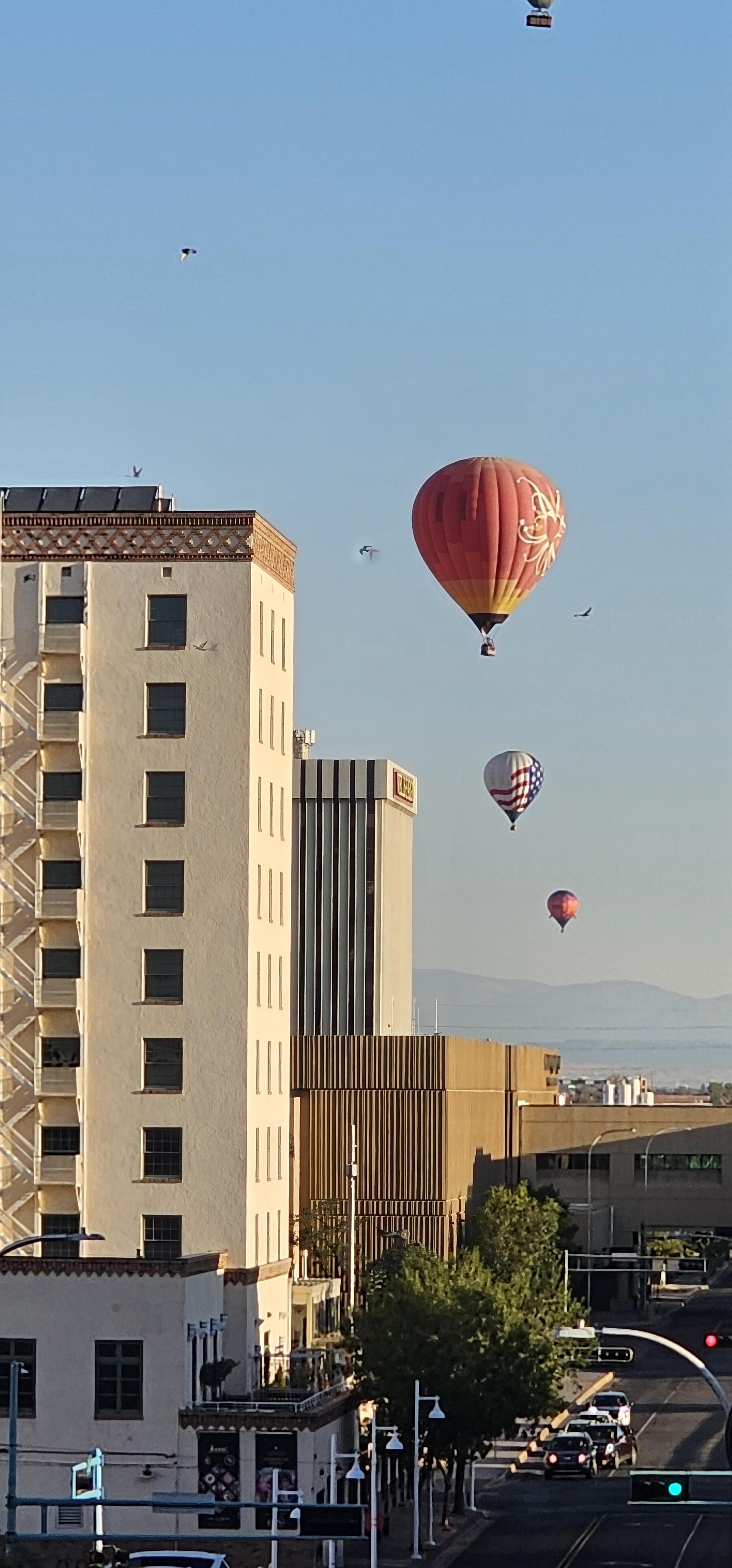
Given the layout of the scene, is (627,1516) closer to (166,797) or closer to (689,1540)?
(689,1540)

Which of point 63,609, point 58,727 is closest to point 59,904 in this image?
point 58,727

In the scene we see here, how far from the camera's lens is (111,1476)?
3472 inches

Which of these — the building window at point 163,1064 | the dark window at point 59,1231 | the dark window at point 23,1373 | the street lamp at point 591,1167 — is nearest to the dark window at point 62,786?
the building window at point 163,1064

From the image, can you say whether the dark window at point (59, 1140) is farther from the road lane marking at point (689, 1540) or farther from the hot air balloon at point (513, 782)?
the hot air balloon at point (513, 782)

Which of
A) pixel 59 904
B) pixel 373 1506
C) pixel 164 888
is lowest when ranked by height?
pixel 373 1506

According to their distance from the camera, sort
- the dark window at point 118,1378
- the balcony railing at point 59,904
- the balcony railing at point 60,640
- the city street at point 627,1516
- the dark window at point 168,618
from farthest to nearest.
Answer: the dark window at point 168,618 < the balcony railing at point 60,640 < the balcony railing at point 59,904 < the dark window at point 118,1378 < the city street at point 627,1516

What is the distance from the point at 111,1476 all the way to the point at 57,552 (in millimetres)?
38192

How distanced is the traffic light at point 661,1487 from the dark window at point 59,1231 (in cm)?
5187

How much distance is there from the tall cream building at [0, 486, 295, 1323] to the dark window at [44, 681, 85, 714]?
74 mm

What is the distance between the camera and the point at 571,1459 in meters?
100

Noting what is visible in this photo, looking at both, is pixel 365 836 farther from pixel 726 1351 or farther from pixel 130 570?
pixel 130 570

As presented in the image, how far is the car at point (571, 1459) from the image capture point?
329ft

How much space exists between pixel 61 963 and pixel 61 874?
362 centimetres

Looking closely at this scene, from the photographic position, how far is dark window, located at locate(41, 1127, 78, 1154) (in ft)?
346
